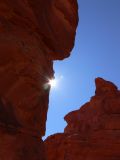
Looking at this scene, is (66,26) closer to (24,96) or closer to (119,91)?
(24,96)

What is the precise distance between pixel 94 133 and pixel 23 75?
3141 centimetres

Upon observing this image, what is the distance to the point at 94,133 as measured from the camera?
37.6 meters

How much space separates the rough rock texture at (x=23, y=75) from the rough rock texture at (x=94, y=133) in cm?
2766

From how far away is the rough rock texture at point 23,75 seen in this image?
665 cm

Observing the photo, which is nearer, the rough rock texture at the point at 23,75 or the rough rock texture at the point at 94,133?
the rough rock texture at the point at 23,75

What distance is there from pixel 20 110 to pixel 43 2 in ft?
11.2

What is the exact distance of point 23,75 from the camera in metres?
7.27

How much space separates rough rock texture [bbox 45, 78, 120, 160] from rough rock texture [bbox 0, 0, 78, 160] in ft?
90.8

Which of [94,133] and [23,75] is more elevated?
[94,133]

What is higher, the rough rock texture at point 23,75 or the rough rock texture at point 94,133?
the rough rock texture at point 94,133

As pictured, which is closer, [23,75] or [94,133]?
[23,75]

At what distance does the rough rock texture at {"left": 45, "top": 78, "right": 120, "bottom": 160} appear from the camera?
3488 centimetres

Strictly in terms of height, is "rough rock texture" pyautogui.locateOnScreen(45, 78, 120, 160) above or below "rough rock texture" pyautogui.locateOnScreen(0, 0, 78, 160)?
above

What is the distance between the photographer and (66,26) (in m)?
9.84
